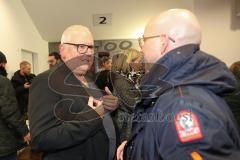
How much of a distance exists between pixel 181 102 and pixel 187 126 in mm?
80

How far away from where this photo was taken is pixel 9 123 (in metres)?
2.55

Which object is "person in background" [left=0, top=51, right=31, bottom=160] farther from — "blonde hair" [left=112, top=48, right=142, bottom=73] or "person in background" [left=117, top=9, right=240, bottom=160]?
"person in background" [left=117, top=9, right=240, bottom=160]

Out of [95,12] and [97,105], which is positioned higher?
[95,12]

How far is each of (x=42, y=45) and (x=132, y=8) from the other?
2373 millimetres

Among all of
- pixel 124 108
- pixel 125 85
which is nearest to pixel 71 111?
pixel 124 108

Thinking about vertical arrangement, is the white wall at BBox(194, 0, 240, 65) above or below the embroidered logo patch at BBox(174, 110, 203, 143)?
above

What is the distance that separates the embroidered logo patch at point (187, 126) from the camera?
0.84 metres

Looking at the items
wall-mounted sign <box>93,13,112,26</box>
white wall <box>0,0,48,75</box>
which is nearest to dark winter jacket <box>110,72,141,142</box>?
white wall <box>0,0,48,75</box>

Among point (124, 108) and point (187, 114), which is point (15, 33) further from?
point (187, 114)

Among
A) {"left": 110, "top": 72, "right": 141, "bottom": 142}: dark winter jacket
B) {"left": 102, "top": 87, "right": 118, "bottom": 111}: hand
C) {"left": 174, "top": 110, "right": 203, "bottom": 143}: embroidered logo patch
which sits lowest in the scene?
{"left": 110, "top": 72, "right": 141, "bottom": 142}: dark winter jacket

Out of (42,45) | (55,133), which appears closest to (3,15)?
(42,45)

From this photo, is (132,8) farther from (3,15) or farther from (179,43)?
(179,43)

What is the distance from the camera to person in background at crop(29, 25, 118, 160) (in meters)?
1.41

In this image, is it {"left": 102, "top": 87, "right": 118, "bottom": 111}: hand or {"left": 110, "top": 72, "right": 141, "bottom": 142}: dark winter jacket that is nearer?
{"left": 102, "top": 87, "right": 118, "bottom": 111}: hand
